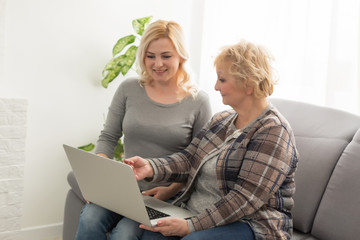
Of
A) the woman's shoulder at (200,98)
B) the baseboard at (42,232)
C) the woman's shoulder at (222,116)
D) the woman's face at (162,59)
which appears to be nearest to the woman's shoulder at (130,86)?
the woman's face at (162,59)

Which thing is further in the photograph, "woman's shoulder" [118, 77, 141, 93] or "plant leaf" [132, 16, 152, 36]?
"plant leaf" [132, 16, 152, 36]

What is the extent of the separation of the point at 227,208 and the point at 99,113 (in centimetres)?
160

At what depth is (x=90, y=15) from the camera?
282cm

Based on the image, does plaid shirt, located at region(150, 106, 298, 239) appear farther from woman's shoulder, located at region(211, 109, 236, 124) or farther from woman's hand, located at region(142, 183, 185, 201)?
woman's hand, located at region(142, 183, 185, 201)

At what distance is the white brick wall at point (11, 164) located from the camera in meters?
2.48

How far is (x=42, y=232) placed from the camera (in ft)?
9.34

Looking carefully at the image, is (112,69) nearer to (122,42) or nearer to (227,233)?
(122,42)

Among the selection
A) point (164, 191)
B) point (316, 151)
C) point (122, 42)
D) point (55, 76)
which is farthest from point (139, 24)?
point (316, 151)

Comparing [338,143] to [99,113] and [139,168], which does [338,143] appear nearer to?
[139,168]

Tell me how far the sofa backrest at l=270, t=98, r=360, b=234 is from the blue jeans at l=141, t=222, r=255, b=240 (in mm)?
432

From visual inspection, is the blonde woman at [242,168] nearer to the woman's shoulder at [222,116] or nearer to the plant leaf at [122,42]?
the woman's shoulder at [222,116]


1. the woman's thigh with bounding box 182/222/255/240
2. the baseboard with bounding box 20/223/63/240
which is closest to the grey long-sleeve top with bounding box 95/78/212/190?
the woman's thigh with bounding box 182/222/255/240

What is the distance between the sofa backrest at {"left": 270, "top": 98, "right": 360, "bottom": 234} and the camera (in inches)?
74.0

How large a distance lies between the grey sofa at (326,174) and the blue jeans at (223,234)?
39 centimetres
